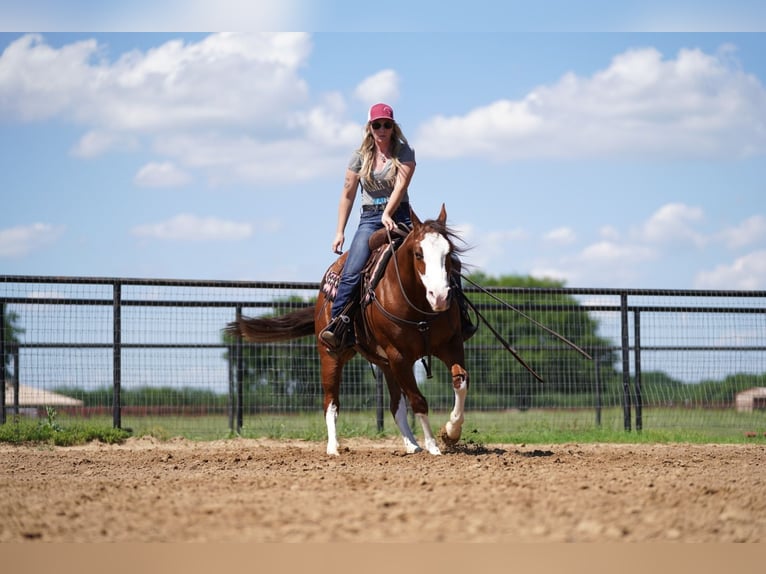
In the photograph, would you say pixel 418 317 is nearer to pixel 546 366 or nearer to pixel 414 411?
pixel 414 411

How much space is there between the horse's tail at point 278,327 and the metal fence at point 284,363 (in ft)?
3.11

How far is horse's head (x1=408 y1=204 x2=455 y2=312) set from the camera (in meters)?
6.84

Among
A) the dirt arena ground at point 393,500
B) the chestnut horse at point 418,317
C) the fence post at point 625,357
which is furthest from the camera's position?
the fence post at point 625,357

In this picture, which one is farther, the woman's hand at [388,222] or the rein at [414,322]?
the woman's hand at [388,222]

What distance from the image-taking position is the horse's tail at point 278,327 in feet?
32.1

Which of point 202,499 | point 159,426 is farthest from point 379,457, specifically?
point 159,426

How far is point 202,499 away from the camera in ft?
15.5

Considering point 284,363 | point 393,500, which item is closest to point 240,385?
point 284,363

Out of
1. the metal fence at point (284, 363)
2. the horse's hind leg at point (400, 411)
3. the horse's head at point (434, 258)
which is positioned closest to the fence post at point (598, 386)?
the metal fence at point (284, 363)

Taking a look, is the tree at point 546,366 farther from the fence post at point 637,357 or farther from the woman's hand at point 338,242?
the woman's hand at point 338,242

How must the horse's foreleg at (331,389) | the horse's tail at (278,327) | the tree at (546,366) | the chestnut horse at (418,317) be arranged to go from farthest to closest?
1. the tree at (546,366)
2. the horse's tail at (278,327)
3. the horse's foreleg at (331,389)
4. the chestnut horse at (418,317)

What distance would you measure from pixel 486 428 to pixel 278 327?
344 cm

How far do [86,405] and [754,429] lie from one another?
8.75m

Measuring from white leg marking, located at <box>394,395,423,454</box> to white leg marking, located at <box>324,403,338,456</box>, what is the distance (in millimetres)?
565
